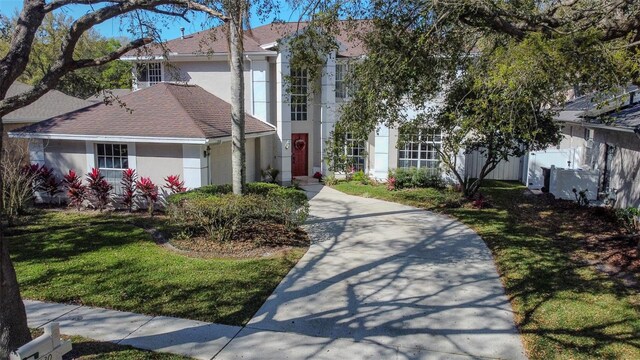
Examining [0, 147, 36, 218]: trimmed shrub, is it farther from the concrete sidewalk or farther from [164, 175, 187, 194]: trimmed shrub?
the concrete sidewalk

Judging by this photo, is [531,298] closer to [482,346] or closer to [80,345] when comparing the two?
[482,346]

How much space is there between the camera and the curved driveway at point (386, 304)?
5828mm

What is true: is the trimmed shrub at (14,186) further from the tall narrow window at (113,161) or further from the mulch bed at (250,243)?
the mulch bed at (250,243)

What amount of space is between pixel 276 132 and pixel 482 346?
14648 mm

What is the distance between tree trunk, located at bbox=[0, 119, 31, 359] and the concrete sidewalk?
1193mm

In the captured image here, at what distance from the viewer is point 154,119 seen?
1466 cm

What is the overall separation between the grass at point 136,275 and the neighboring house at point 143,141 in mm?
3067

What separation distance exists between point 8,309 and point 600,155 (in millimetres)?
16530

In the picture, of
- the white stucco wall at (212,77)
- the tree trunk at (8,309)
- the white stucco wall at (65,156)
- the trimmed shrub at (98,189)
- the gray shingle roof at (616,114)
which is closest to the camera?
the tree trunk at (8,309)

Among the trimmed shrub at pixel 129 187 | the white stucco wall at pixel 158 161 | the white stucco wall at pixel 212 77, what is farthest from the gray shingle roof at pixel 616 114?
the white stucco wall at pixel 212 77

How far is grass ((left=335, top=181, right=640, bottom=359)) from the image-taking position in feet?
19.3

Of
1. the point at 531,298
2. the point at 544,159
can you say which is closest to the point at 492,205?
the point at 544,159

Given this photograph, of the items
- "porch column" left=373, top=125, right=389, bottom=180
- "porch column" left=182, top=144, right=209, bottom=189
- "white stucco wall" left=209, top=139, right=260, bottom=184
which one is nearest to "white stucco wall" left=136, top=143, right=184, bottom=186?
"porch column" left=182, top=144, right=209, bottom=189

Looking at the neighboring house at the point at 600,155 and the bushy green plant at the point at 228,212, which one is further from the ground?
the neighboring house at the point at 600,155
